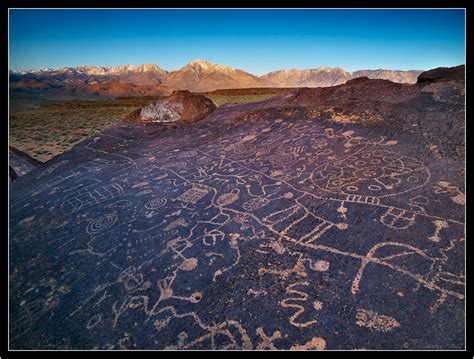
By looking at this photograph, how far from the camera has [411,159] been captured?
4.30 metres

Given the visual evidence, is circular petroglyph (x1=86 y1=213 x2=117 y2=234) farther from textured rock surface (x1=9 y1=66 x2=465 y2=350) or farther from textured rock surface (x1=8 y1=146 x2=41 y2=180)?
textured rock surface (x1=8 y1=146 x2=41 y2=180)

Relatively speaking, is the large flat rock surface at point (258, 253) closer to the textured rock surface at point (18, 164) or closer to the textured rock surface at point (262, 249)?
the textured rock surface at point (262, 249)

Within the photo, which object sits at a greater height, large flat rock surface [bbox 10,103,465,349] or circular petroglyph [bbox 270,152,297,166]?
circular petroglyph [bbox 270,152,297,166]

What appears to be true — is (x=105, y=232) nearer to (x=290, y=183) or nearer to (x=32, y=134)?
(x=290, y=183)

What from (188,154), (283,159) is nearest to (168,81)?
(188,154)

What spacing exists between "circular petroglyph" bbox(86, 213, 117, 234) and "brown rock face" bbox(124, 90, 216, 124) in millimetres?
5649

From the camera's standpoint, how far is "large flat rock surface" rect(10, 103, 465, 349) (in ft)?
7.89

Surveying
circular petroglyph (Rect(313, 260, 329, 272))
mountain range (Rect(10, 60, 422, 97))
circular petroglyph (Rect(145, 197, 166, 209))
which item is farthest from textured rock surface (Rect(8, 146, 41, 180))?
mountain range (Rect(10, 60, 422, 97))

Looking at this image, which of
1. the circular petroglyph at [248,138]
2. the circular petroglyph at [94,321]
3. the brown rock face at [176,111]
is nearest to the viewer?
the circular petroglyph at [94,321]

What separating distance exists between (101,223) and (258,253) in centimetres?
249

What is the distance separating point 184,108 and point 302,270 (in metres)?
8.47

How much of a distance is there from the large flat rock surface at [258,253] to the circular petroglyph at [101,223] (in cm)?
3

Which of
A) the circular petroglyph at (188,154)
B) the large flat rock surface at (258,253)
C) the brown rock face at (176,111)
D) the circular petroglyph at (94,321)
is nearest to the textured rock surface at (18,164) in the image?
the large flat rock surface at (258,253)

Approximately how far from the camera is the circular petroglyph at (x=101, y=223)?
4.30 meters
